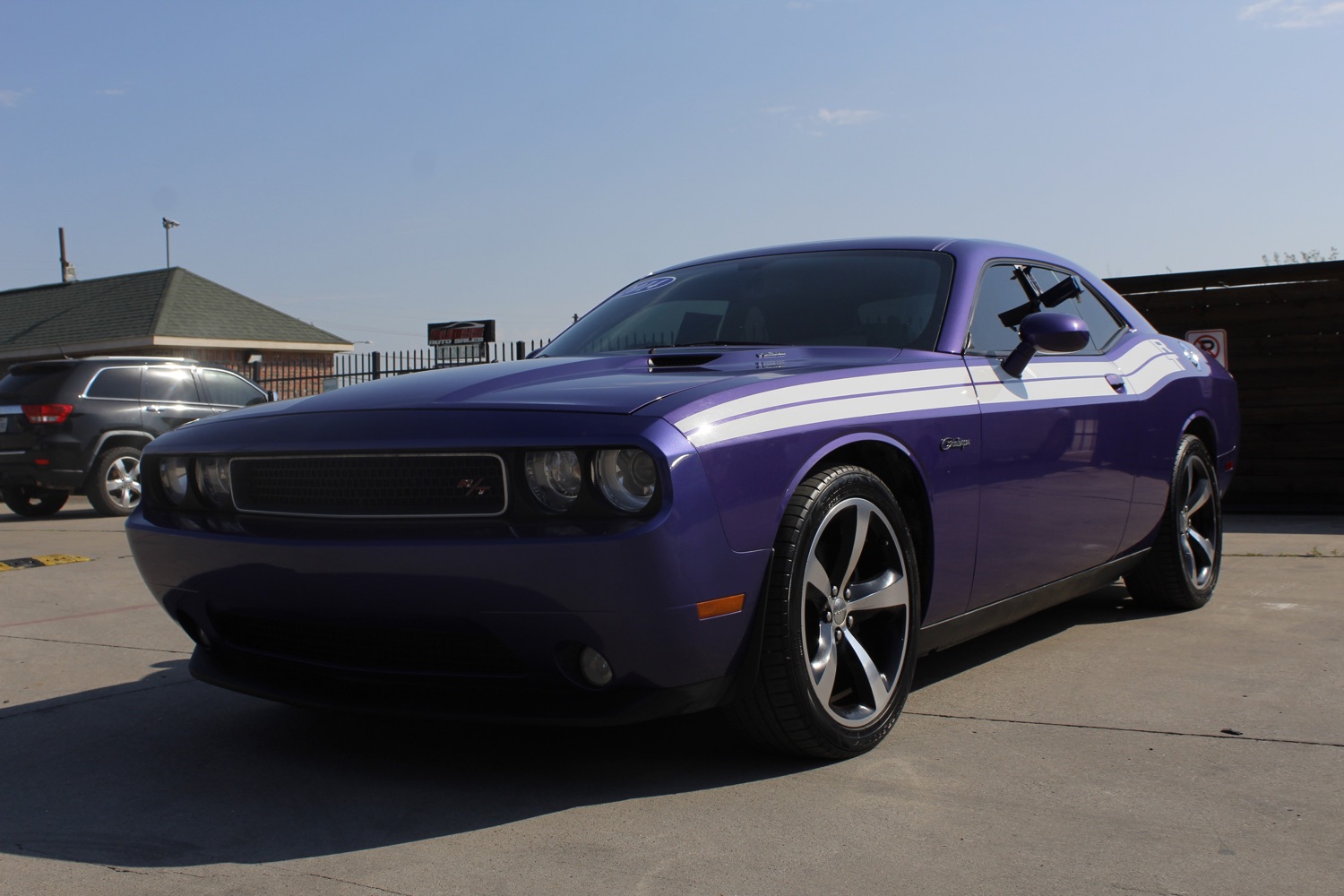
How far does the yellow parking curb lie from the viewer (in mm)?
7656

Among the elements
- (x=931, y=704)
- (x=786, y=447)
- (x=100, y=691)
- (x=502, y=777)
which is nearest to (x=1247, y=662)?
(x=931, y=704)

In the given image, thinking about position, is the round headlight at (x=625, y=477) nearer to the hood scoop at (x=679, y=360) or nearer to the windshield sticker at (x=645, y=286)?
the hood scoop at (x=679, y=360)

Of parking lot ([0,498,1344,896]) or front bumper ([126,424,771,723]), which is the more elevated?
front bumper ([126,424,771,723])

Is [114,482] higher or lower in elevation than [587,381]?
lower

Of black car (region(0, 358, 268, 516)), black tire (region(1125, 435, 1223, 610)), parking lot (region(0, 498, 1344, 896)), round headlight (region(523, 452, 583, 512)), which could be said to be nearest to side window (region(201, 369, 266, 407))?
black car (region(0, 358, 268, 516))

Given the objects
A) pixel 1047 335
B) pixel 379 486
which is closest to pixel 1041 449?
pixel 1047 335

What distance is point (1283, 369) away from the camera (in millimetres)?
9828

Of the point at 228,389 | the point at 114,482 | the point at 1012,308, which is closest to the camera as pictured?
the point at 1012,308

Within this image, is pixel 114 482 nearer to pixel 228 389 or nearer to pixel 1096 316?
pixel 228 389

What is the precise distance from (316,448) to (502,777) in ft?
3.02

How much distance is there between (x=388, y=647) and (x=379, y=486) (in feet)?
1.29

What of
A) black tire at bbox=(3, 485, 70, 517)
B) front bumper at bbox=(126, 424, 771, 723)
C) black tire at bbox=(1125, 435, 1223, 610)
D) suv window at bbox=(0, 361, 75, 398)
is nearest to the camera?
front bumper at bbox=(126, 424, 771, 723)

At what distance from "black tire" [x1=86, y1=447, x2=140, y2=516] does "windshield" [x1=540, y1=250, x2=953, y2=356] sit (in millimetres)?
9137

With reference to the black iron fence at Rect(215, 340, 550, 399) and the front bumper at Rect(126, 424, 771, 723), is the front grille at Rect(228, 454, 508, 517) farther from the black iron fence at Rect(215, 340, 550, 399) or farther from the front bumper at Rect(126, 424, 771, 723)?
the black iron fence at Rect(215, 340, 550, 399)
